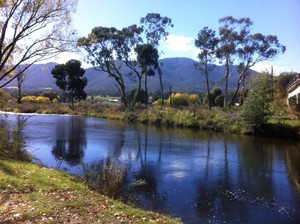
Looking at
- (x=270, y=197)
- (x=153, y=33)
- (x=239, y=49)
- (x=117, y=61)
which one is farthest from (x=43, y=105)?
(x=270, y=197)

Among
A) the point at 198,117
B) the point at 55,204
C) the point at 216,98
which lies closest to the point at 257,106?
the point at 198,117

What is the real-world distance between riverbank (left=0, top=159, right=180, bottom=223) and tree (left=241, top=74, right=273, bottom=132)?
2393 cm

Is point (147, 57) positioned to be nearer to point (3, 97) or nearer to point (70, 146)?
point (70, 146)

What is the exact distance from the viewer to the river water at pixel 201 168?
462 inches

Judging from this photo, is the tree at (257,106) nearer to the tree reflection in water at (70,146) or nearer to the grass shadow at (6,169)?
the tree reflection in water at (70,146)

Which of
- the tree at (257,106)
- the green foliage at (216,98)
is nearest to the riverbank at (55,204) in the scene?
the tree at (257,106)

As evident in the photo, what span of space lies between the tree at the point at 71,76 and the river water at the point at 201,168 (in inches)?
1247

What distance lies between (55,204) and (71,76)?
183 feet

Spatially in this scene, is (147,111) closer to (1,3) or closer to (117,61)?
(117,61)

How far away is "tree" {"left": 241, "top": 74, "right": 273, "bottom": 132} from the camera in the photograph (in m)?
31.8

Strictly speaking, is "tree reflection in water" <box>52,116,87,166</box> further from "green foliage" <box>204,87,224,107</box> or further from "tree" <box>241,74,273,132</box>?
"green foliage" <box>204,87,224,107</box>

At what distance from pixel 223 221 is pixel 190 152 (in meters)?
12.2

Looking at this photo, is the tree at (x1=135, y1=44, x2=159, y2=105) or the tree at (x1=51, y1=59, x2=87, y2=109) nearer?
the tree at (x1=135, y1=44, x2=159, y2=105)

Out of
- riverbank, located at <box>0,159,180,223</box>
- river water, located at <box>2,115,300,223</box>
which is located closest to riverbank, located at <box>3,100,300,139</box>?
river water, located at <box>2,115,300,223</box>
